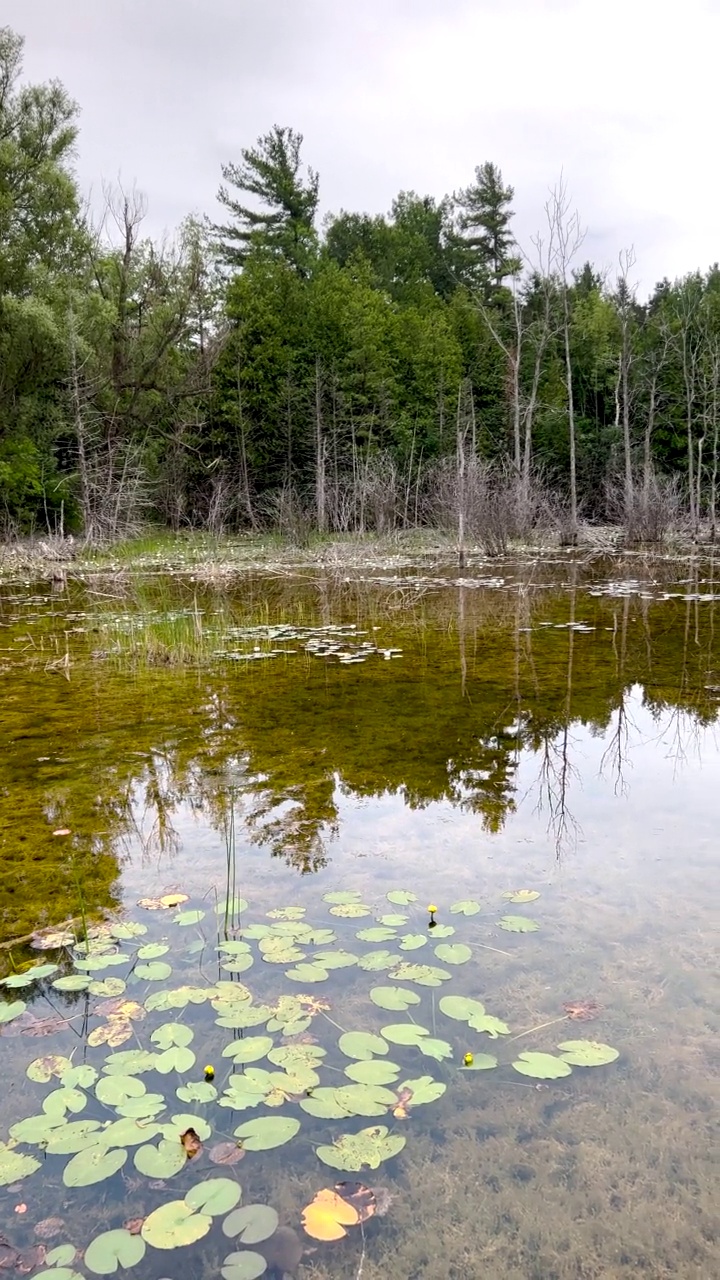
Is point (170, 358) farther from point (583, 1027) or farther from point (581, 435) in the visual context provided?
point (583, 1027)

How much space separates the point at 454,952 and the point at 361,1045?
1.56ft

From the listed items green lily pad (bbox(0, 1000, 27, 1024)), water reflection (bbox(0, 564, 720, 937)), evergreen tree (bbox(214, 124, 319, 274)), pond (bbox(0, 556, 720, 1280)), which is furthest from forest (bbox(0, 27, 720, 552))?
green lily pad (bbox(0, 1000, 27, 1024))

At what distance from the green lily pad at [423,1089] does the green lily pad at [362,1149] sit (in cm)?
10

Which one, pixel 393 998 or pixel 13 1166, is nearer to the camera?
pixel 13 1166

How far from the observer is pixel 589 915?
8.27ft

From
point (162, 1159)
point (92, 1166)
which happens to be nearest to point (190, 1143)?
point (162, 1159)

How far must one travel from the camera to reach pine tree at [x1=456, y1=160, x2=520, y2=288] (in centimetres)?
3900

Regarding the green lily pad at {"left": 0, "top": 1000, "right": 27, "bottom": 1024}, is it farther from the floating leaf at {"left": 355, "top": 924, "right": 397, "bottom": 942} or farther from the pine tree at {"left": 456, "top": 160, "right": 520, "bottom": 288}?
the pine tree at {"left": 456, "top": 160, "right": 520, "bottom": 288}

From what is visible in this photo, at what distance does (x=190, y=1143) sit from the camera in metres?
1.64

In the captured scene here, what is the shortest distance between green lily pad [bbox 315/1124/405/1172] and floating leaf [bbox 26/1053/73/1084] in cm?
65

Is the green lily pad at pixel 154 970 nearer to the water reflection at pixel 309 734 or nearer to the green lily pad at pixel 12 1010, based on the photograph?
the green lily pad at pixel 12 1010

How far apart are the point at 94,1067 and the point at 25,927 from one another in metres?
→ 0.79

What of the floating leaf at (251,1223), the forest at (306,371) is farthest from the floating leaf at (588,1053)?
the forest at (306,371)

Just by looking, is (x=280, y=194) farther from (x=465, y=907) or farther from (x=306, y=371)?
(x=465, y=907)
